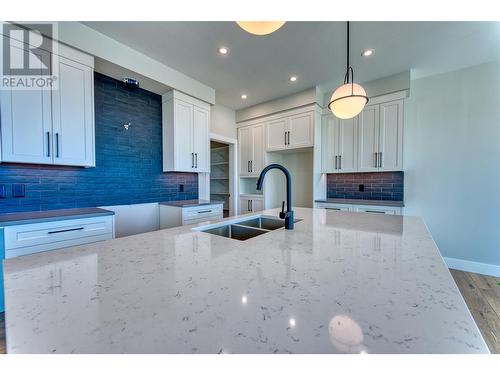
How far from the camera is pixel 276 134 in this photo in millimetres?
4008

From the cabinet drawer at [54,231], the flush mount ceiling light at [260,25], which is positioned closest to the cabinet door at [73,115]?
the cabinet drawer at [54,231]

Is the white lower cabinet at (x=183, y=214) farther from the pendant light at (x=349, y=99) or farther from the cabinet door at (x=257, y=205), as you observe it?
the pendant light at (x=349, y=99)

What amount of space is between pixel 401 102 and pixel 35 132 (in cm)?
433

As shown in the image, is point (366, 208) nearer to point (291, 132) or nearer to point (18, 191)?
point (291, 132)

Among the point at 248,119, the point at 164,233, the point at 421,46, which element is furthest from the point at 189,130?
the point at 421,46

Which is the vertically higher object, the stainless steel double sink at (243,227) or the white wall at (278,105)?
the white wall at (278,105)

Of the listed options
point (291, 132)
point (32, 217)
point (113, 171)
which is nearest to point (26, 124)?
point (32, 217)

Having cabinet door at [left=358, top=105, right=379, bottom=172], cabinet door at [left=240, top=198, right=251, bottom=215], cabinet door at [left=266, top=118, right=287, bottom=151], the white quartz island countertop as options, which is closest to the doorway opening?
cabinet door at [left=240, top=198, right=251, bottom=215]

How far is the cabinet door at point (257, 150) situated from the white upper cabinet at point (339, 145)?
3.82 feet

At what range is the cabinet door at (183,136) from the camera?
3080 mm

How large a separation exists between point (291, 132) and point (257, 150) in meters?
0.79

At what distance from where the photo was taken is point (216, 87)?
349 cm
